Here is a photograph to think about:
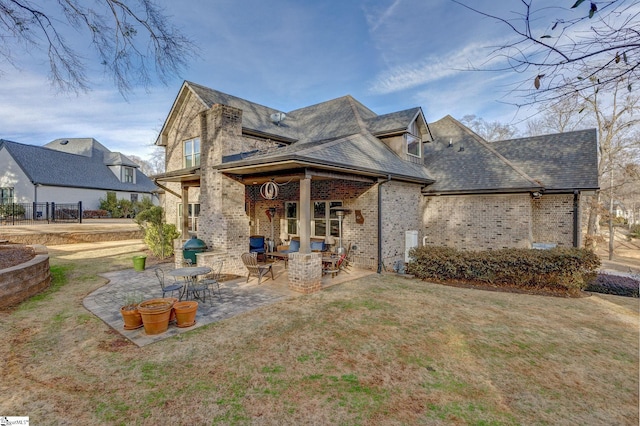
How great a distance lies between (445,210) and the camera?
12.9m

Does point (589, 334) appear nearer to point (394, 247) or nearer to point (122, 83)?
point (394, 247)

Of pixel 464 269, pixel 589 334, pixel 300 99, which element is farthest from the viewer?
pixel 300 99

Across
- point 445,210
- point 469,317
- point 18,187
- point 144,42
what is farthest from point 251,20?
point 18,187

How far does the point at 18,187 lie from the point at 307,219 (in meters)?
30.2

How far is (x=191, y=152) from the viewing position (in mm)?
14469

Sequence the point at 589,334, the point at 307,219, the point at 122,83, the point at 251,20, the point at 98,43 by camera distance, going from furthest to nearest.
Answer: the point at 251,20 < the point at 307,219 < the point at 122,83 < the point at 98,43 < the point at 589,334

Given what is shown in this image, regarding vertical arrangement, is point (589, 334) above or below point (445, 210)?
below

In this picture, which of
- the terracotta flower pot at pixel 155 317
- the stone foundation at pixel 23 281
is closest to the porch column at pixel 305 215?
the terracotta flower pot at pixel 155 317

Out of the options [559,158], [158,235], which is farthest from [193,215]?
[559,158]

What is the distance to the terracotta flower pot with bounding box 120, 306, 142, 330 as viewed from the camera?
5254 millimetres

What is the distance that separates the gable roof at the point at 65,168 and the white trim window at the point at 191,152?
18.6 meters

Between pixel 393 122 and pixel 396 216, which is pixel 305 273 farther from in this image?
pixel 393 122

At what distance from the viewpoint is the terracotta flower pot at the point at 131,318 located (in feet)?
17.2

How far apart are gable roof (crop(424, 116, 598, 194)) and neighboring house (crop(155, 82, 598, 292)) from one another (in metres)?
0.05
